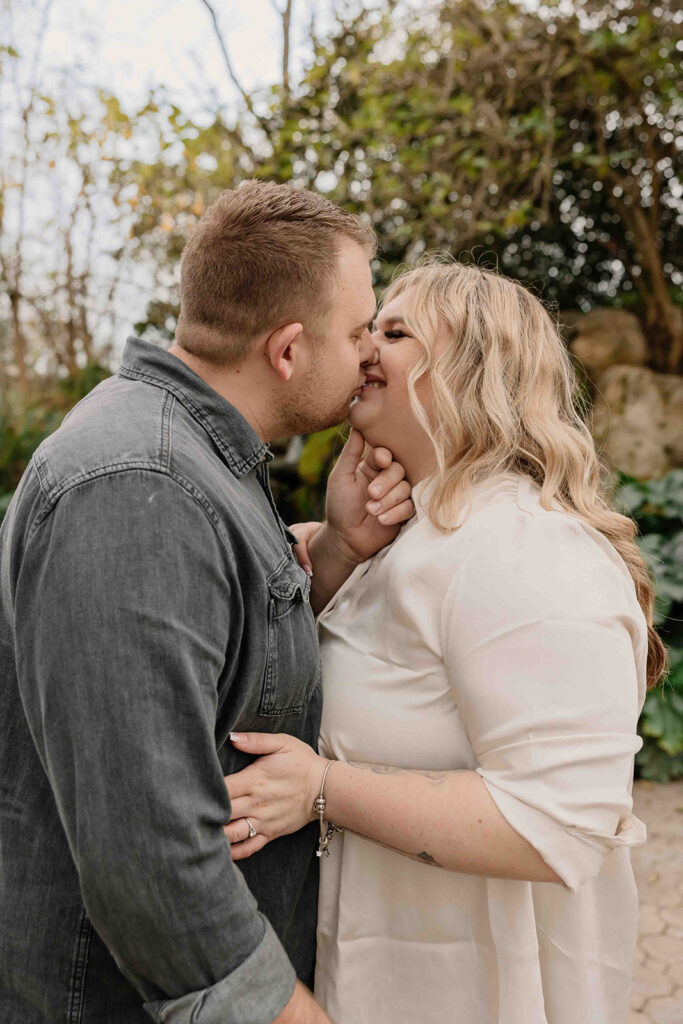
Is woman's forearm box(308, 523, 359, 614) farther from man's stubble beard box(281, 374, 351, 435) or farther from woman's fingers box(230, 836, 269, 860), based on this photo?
woman's fingers box(230, 836, 269, 860)

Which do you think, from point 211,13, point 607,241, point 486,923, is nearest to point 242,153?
point 211,13

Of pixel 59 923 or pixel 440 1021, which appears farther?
pixel 440 1021

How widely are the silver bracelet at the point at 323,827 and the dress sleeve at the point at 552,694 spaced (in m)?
0.31

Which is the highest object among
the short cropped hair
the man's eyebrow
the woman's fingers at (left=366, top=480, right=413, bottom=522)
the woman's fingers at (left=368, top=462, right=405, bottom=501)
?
the short cropped hair

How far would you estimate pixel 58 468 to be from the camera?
121 cm

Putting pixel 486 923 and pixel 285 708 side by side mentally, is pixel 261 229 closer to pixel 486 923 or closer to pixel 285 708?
pixel 285 708

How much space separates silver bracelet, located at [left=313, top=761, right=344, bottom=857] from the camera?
1584 mm

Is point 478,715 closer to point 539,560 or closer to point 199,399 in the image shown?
point 539,560

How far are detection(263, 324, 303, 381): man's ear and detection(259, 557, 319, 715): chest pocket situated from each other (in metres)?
0.39

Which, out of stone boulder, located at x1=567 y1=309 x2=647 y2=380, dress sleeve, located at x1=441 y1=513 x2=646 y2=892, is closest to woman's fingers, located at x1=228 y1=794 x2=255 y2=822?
dress sleeve, located at x1=441 y1=513 x2=646 y2=892

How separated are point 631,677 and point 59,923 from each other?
3.49 feet

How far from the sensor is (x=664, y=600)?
4613 millimetres

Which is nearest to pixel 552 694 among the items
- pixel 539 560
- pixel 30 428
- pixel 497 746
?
pixel 497 746

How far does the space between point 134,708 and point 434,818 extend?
65 centimetres
